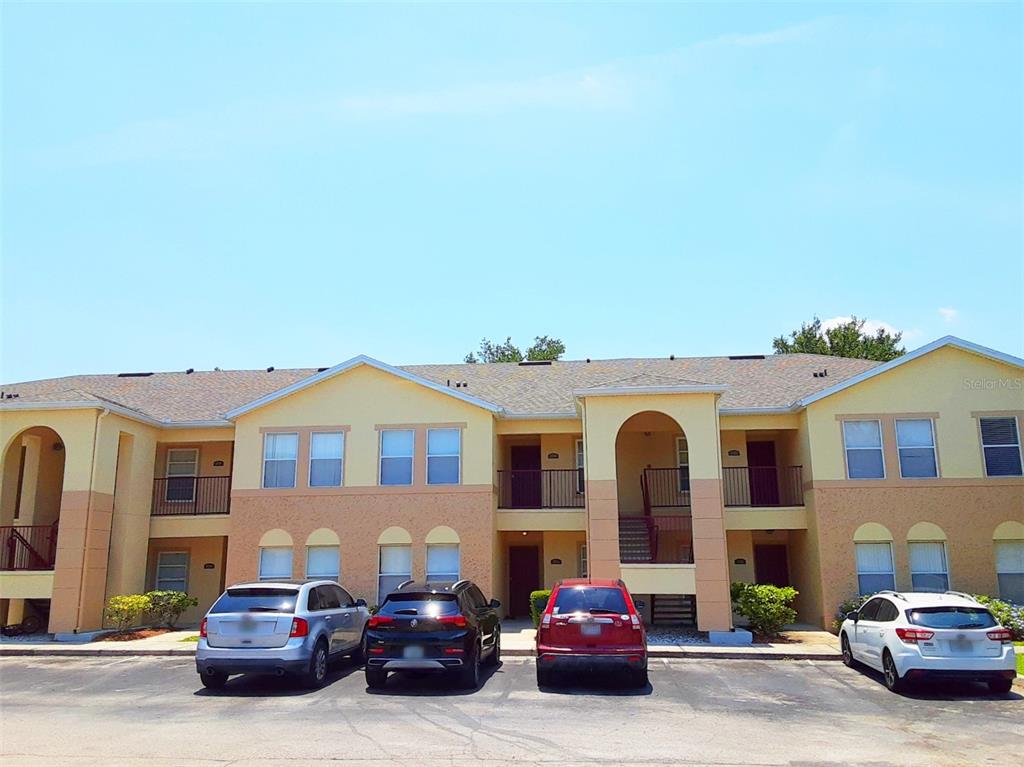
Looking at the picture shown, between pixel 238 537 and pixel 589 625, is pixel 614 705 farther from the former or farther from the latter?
pixel 238 537

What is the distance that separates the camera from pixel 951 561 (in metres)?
19.0

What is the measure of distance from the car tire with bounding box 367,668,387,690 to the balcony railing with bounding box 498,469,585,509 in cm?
978

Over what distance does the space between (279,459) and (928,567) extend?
55.7 feet

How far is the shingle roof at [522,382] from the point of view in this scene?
21.9 metres

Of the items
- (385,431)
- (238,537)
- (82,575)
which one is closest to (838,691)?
(385,431)

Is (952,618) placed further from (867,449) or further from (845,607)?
(867,449)

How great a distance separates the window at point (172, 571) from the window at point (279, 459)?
4444 mm

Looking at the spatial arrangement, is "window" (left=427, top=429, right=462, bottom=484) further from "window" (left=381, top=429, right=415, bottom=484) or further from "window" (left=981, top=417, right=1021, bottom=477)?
"window" (left=981, top=417, right=1021, bottom=477)

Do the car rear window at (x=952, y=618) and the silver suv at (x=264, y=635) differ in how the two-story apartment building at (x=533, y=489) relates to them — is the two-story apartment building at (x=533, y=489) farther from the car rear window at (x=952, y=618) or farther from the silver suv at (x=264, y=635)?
the silver suv at (x=264, y=635)

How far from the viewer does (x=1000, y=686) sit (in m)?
12.0

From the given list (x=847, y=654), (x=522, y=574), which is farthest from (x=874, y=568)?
(x=522, y=574)

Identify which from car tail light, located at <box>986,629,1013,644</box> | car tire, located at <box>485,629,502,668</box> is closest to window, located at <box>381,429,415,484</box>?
car tire, located at <box>485,629,502,668</box>

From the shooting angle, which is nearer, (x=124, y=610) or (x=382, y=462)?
(x=124, y=610)

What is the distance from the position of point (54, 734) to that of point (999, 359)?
2140 cm
